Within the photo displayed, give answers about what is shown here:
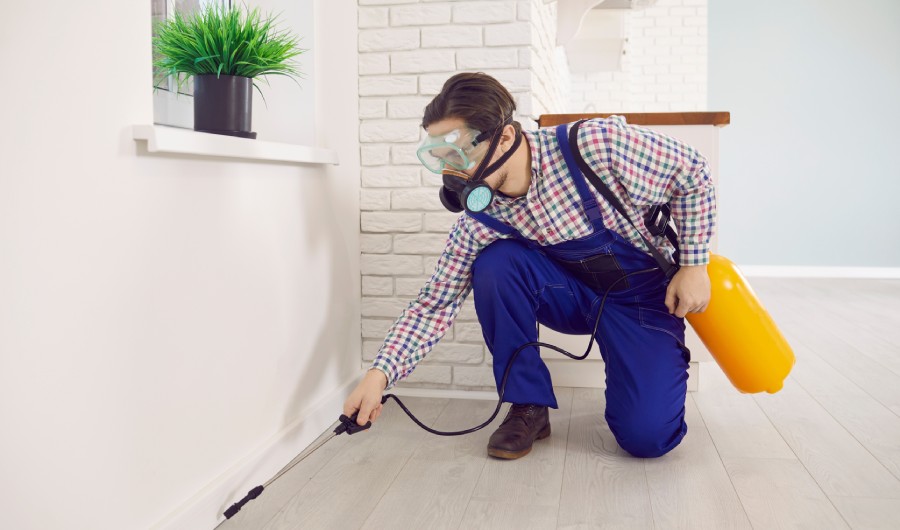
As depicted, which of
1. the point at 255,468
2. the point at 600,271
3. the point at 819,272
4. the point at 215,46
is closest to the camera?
the point at 215,46

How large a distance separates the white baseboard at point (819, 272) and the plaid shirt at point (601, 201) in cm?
440

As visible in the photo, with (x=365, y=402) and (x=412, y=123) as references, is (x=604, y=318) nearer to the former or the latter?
(x=365, y=402)

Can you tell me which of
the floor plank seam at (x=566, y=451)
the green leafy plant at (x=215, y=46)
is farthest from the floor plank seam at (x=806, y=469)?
the green leafy plant at (x=215, y=46)

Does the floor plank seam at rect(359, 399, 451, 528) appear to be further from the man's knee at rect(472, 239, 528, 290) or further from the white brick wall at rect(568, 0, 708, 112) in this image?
the white brick wall at rect(568, 0, 708, 112)

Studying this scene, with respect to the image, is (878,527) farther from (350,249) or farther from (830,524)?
(350,249)

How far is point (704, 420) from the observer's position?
89.4 inches

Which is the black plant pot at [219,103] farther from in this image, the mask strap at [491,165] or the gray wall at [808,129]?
the gray wall at [808,129]

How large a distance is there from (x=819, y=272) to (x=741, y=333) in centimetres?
450

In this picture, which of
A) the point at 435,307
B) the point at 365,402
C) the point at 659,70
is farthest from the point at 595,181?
the point at 659,70

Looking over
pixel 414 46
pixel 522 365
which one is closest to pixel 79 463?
pixel 522 365

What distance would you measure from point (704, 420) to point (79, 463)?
1663 mm

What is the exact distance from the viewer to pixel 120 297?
126cm

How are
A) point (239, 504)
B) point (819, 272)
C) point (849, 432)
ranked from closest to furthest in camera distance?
1. point (239, 504)
2. point (849, 432)
3. point (819, 272)

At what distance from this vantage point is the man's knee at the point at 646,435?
188 centimetres
